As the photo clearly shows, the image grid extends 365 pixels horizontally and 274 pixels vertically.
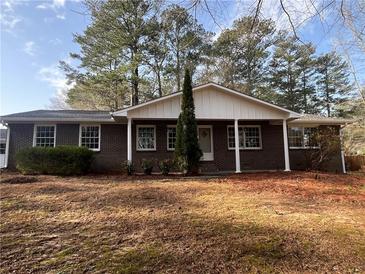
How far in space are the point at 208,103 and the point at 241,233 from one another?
9.92 metres

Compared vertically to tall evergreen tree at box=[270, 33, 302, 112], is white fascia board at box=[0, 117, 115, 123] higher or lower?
lower

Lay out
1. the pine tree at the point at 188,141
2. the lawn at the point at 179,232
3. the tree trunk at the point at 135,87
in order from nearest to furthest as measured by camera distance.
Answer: the lawn at the point at 179,232 < the pine tree at the point at 188,141 < the tree trunk at the point at 135,87

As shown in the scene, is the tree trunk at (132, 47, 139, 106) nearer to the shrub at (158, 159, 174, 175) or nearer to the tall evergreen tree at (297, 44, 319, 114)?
the shrub at (158, 159, 174, 175)

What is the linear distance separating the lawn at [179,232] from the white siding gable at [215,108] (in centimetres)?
633

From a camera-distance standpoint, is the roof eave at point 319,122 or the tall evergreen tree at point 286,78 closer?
the roof eave at point 319,122

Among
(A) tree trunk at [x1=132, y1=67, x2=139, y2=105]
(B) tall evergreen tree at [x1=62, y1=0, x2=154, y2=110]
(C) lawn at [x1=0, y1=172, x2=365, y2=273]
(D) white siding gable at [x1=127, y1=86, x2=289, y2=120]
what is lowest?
(C) lawn at [x1=0, y1=172, x2=365, y2=273]

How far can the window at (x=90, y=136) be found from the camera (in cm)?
1432

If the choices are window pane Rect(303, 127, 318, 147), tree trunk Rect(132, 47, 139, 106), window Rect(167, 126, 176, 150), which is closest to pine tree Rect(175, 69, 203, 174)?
window Rect(167, 126, 176, 150)

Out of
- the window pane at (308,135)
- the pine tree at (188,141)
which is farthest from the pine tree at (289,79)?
the pine tree at (188,141)

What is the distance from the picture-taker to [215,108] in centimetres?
1373

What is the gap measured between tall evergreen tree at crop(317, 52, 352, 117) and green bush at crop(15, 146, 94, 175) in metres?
25.1

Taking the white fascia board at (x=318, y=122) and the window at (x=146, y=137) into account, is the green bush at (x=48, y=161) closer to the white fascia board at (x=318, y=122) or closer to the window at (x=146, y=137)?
the window at (x=146, y=137)

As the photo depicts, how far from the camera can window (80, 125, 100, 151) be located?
1432cm

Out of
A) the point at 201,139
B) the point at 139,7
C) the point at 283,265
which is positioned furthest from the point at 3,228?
the point at 139,7
